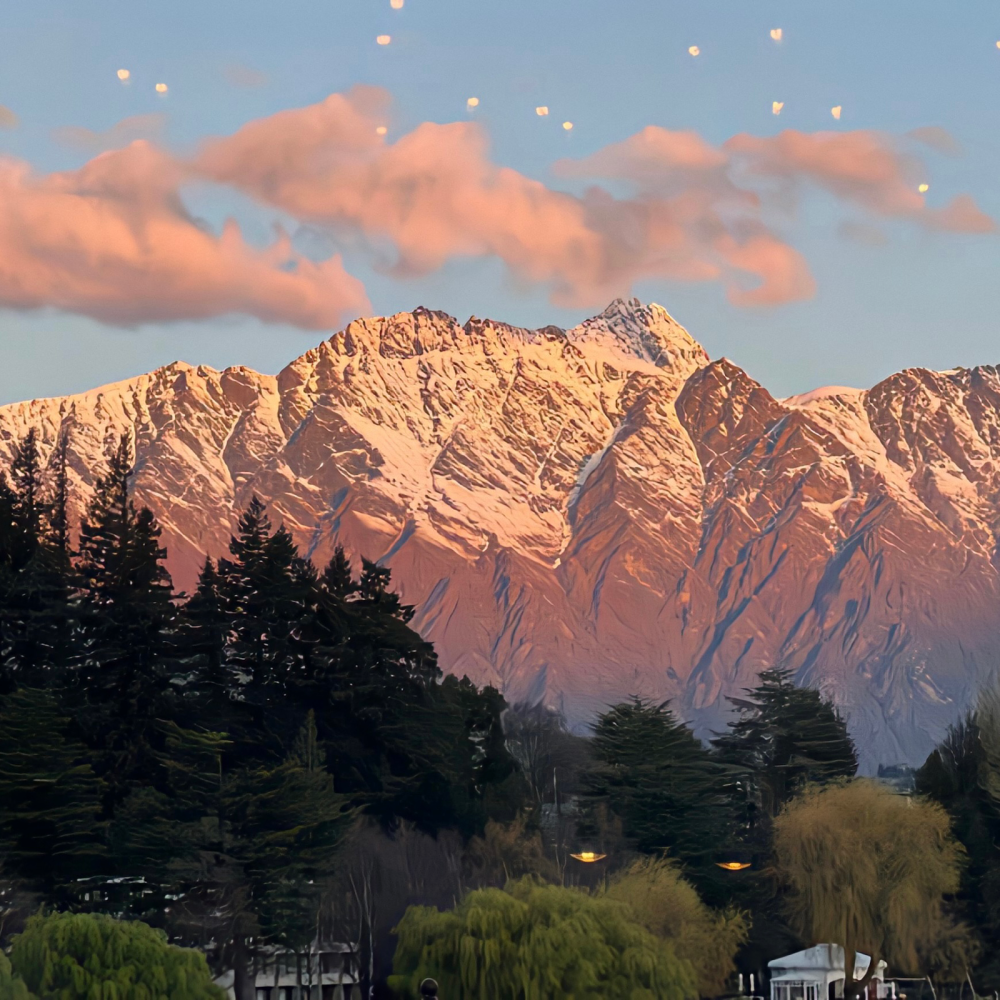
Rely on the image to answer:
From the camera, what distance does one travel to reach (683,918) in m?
76.4

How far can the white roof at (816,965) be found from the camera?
84250mm

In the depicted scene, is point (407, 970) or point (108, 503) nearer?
point (407, 970)

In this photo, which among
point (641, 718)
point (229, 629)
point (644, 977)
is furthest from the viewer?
point (641, 718)

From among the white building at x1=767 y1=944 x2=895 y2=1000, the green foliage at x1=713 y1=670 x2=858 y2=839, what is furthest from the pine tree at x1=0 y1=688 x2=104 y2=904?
the green foliage at x1=713 y1=670 x2=858 y2=839

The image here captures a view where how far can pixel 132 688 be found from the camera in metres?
76.6

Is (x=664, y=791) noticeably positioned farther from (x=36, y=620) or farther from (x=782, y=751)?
(x=36, y=620)

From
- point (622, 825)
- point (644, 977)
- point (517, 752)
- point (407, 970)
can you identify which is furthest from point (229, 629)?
point (517, 752)

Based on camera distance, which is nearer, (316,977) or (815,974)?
(316,977)

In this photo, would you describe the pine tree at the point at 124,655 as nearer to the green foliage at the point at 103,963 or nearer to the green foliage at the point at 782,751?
the green foliage at the point at 103,963

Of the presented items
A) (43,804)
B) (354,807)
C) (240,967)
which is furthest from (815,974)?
(43,804)

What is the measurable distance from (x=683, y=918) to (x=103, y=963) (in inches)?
1296

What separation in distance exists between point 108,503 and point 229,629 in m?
11.7

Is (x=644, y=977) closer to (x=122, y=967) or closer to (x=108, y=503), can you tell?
(x=122, y=967)

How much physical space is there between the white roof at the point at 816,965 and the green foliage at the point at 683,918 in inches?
134
